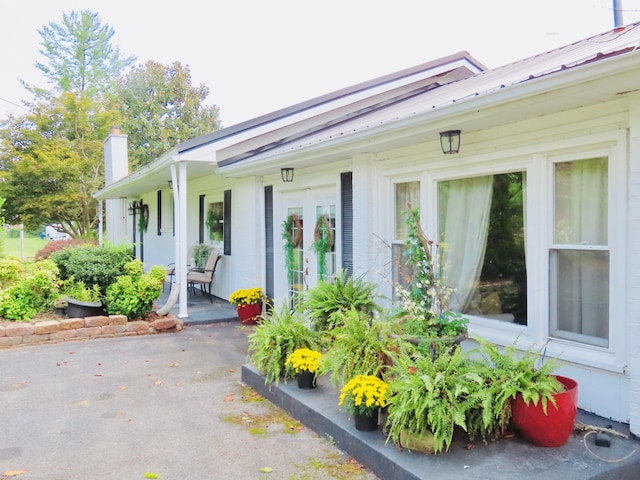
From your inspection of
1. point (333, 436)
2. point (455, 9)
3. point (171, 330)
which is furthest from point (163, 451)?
point (455, 9)

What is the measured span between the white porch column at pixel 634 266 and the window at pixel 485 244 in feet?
3.33

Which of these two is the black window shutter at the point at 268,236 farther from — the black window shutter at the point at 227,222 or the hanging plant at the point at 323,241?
the hanging plant at the point at 323,241

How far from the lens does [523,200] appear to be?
4336 millimetres

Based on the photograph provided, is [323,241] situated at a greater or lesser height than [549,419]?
greater

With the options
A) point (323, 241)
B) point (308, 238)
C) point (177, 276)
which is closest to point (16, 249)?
point (177, 276)

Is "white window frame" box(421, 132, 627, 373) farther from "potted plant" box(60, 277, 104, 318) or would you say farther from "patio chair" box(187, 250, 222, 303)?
"patio chair" box(187, 250, 222, 303)

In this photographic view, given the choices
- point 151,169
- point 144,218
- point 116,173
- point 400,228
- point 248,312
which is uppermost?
point 116,173

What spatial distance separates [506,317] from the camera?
4.55 metres

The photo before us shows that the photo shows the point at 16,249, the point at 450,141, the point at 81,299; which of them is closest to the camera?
the point at 450,141

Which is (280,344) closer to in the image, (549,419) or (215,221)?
(549,419)

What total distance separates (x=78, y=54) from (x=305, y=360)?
3462cm

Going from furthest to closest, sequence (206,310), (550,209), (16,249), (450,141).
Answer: (16,249), (206,310), (450,141), (550,209)

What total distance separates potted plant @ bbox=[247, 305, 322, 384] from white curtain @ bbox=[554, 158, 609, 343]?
215cm

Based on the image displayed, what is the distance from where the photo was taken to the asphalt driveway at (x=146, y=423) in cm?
348
